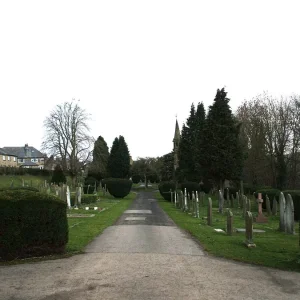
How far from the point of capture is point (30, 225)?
8969 mm

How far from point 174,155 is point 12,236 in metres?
70.6

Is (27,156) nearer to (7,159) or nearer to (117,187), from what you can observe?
(7,159)

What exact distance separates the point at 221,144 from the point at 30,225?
30.0m

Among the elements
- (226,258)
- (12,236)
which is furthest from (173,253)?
(12,236)

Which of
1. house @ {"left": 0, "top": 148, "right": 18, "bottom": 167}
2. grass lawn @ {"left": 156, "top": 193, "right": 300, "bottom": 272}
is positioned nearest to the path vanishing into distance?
grass lawn @ {"left": 156, "top": 193, "right": 300, "bottom": 272}

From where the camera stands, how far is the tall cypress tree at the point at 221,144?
121 ft

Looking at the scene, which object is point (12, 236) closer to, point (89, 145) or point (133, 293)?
point (133, 293)

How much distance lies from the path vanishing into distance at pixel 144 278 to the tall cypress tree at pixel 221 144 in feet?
89.7

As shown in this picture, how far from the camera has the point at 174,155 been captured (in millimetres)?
78875

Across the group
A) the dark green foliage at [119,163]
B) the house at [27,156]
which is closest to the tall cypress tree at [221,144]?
the dark green foliage at [119,163]

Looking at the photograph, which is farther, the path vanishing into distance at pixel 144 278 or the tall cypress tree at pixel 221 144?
the tall cypress tree at pixel 221 144

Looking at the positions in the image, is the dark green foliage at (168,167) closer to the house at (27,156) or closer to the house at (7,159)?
the house at (7,159)

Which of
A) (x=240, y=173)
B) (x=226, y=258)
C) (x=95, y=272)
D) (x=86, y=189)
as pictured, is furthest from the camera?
(x=86, y=189)

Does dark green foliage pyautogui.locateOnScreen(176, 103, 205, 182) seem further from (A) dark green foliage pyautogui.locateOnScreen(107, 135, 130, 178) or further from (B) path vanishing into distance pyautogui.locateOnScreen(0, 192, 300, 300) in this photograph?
(B) path vanishing into distance pyautogui.locateOnScreen(0, 192, 300, 300)
